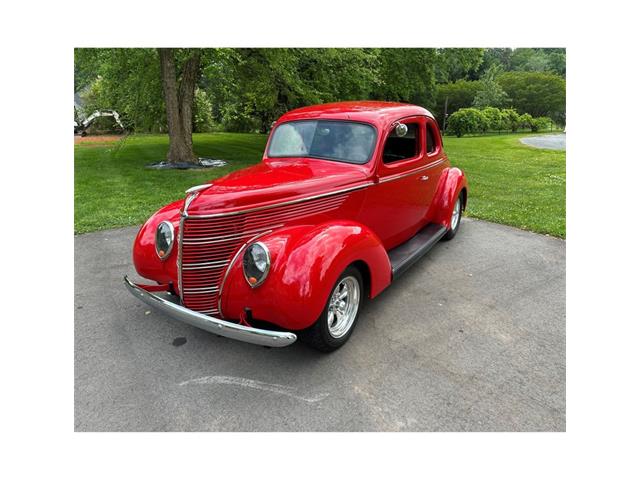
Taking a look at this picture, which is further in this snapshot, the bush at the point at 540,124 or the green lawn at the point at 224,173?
the bush at the point at 540,124

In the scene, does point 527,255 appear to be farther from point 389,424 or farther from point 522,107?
point 522,107

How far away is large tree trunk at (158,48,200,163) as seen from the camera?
41.6 feet

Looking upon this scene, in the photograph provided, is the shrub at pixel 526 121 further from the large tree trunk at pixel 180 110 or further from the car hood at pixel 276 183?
the car hood at pixel 276 183

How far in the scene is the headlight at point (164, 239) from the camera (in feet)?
11.4

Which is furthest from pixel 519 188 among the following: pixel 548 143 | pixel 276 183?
pixel 548 143

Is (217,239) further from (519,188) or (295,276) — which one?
(519,188)

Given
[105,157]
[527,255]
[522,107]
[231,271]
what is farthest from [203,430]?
[522,107]

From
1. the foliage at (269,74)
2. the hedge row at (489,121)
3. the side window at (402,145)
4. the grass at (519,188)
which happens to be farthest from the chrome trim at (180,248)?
the hedge row at (489,121)

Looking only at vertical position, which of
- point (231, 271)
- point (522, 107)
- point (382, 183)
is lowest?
point (231, 271)

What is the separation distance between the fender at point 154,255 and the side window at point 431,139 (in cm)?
362

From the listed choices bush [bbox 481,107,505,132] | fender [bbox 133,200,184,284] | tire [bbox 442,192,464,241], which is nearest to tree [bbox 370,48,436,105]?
bush [bbox 481,107,505,132]

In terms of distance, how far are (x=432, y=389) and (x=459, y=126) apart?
29219mm

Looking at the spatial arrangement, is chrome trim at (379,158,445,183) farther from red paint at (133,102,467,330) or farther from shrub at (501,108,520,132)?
shrub at (501,108,520,132)

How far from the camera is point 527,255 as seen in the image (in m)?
5.68
